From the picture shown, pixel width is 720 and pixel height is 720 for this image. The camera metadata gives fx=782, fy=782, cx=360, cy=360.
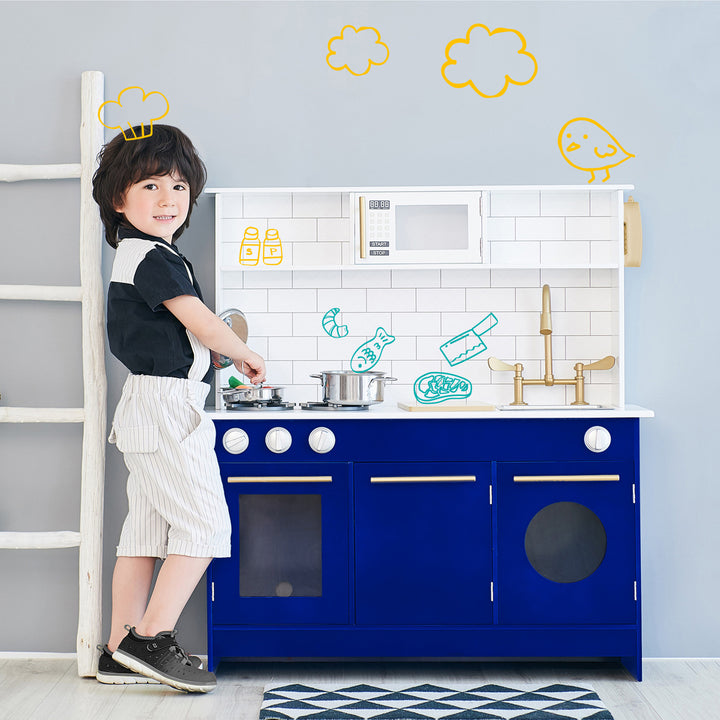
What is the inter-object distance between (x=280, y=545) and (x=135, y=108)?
1.60 m

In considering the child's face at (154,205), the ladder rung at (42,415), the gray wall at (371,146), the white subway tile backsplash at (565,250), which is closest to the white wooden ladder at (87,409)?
the ladder rung at (42,415)

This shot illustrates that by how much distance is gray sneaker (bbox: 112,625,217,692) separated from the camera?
224 centimetres

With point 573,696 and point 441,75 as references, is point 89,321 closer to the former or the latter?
point 441,75

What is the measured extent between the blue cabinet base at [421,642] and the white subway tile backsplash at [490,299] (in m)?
1.09

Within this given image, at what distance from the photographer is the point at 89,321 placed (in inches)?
102

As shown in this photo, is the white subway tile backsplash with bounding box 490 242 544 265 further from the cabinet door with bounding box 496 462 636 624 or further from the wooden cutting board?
the cabinet door with bounding box 496 462 636 624

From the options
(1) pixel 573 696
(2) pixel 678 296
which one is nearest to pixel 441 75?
(2) pixel 678 296

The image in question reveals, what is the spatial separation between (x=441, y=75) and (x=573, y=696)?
81.5 inches

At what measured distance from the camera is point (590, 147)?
2750mm

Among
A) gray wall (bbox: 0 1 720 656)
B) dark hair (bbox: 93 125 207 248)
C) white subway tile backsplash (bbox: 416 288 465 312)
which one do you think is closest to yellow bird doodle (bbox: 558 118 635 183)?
gray wall (bbox: 0 1 720 656)

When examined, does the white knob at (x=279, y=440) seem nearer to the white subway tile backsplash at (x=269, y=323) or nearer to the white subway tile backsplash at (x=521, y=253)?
the white subway tile backsplash at (x=269, y=323)

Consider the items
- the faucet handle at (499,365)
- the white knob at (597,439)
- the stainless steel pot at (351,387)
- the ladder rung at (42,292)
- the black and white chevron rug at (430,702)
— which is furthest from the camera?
the faucet handle at (499,365)

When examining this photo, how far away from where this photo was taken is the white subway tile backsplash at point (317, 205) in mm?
2805

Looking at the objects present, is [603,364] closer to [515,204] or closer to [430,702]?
[515,204]
